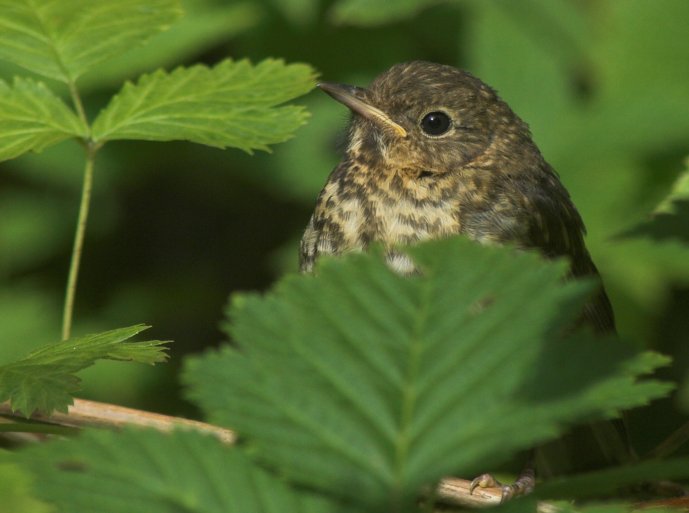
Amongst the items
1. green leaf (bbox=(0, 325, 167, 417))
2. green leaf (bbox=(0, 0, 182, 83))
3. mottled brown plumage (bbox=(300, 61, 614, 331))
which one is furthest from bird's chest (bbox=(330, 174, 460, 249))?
green leaf (bbox=(0, 325, 167, 417))

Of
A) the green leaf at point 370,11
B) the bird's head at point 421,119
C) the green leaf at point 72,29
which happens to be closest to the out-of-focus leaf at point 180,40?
the green leaf at point 370,11

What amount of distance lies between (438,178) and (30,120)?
142 cm

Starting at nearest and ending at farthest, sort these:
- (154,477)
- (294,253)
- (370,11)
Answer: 1. (154,477)
2. (370,11)
3. (294,253)

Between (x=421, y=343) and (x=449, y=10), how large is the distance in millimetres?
3460

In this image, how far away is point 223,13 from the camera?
13.5 feet

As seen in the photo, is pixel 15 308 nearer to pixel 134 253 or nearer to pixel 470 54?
pixel 134 253

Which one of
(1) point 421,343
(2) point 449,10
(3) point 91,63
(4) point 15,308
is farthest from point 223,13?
(1) point 421,343

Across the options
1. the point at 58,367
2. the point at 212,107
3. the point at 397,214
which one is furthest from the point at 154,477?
the point at 397,214

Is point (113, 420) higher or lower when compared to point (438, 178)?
lower

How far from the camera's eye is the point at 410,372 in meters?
1.22

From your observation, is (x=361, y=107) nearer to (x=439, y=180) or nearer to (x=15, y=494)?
(x=439, y=180)

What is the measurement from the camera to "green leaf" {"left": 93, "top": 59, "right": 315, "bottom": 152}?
7.39 ft

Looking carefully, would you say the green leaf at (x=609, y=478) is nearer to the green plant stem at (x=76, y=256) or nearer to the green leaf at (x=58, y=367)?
the green leaf at (x=58, y=367)

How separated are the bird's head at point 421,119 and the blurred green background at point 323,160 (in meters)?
0.25
